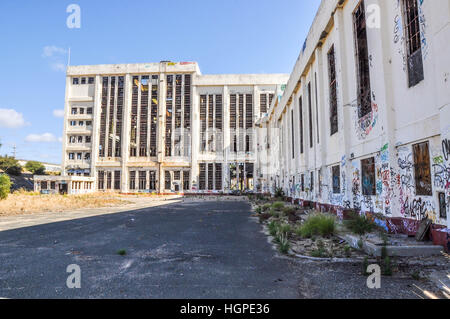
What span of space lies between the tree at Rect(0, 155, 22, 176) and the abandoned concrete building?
16.6 m

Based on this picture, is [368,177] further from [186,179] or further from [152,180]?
[152,180]

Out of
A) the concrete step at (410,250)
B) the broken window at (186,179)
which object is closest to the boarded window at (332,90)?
the concrete step at (410,250)

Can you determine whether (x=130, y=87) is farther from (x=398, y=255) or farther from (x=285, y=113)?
(x=398, y=255)

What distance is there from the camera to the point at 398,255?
213 inches

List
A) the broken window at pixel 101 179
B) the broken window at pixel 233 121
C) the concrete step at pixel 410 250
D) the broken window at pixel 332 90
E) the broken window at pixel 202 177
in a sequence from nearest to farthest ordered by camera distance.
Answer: the concrete step at pixel 410 250 → the broken window at pixel 332 90 → the broken window at pixel 202 177 → the broken window at pixel 233 121 → the broken window at pixel 101 179

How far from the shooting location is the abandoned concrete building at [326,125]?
6508 mm

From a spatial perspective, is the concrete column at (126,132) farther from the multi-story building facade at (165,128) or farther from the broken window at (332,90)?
the broken window at (332,90)

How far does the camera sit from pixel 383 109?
27.1ft

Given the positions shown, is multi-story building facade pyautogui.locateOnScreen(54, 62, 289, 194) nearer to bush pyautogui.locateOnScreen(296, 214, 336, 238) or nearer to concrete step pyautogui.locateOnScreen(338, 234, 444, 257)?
bush pyautogui.locateOnScreen(296, 214, 336, 238)

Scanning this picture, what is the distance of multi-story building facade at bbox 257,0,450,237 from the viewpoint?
600 centimetres

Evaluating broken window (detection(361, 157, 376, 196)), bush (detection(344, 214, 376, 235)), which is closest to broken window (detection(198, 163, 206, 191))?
broken window (detection(361, 157, 376, 196))

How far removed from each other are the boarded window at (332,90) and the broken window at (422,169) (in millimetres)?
6242

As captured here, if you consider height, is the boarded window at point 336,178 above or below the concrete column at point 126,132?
below

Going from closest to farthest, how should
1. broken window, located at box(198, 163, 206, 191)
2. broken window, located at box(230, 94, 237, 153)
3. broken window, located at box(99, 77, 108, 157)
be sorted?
1. broken window, located at box(198, 163, 206, 191)
2. broken window, located at box(230, 94, 237, 153)
3. broken window, located at box(99, 77, 108, 157)
